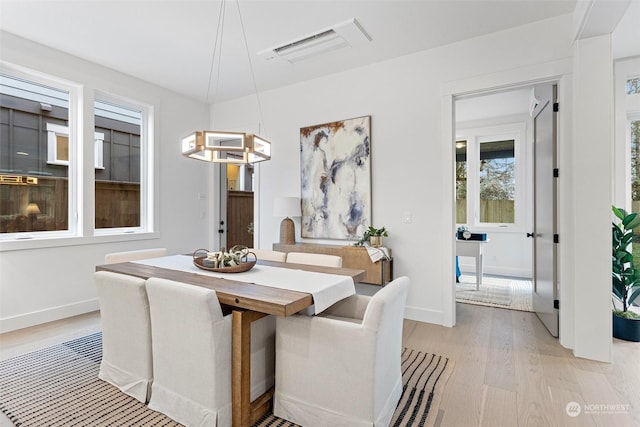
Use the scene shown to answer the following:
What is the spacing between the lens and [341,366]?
1.59 metres

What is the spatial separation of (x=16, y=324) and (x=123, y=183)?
179cm

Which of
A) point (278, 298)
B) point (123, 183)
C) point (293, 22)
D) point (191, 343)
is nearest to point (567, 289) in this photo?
point (278, 298)

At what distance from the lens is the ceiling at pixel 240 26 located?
260 centimetres

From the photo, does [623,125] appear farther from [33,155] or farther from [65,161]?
[33,155]

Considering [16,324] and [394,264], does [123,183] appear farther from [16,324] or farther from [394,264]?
[394,264]

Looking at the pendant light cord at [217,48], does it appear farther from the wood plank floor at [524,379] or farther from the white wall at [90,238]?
the wood plank floor at [524,379]

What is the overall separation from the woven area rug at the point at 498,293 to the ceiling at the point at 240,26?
2996 mm

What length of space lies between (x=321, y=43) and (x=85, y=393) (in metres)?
3.36

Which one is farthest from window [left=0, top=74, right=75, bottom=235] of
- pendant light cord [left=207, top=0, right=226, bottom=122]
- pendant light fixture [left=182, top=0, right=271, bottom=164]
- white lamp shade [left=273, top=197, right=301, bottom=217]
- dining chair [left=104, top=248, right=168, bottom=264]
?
white lamp shade [left=273, top=197, right=301, bottom=217]

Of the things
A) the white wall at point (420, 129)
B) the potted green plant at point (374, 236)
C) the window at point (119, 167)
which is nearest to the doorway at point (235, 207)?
the window at point (119, 167)

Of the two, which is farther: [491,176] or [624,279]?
[491,176]

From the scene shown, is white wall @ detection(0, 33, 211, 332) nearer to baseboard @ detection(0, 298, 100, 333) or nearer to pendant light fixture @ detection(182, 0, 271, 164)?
baseboard @ detection(0, 298, 100, 333)

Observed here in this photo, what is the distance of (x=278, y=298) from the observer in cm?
163

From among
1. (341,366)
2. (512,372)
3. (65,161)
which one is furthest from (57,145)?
(512,372)
